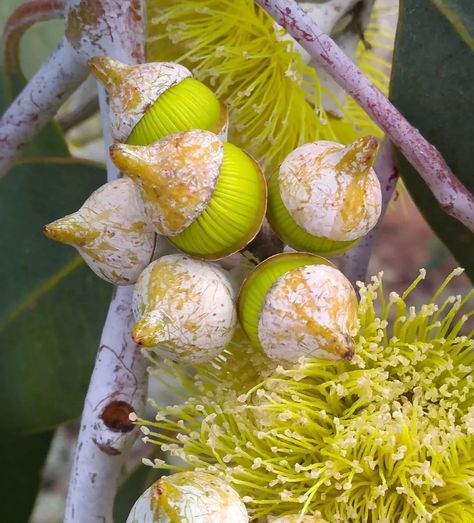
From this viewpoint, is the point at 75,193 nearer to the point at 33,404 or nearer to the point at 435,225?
the point at 33,404

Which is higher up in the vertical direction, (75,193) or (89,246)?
(89,246)

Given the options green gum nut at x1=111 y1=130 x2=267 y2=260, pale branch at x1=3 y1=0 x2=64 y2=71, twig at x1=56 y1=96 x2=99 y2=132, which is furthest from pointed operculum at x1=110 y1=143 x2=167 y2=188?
twig at x1=56 y1=96 x2=99 y2=132

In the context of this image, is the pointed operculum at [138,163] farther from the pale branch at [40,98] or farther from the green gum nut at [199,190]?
the pale branch at [40,98]

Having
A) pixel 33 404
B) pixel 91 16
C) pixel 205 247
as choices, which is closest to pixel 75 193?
pixel 33 404

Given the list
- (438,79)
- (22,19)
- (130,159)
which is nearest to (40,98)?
(22,19)

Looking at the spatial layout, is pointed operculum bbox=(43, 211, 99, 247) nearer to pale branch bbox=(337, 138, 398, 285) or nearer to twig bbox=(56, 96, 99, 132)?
pale branch bbox=(337, 138, 398, 285)

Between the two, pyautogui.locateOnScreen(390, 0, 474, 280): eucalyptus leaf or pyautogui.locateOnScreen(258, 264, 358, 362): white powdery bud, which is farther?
pyautogui.locateOnScreen(390, 0, 474, 280): eucalyptus leaf

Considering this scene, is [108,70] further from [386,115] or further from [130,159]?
[386,115]
